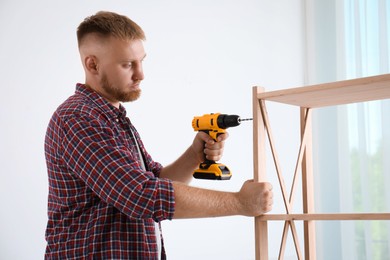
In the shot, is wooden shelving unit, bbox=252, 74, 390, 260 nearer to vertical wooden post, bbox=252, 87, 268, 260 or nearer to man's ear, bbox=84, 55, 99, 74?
vertical wooden post, bbox=252, 87, 268, 260

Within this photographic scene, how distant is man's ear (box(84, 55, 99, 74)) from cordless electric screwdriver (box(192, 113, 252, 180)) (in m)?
0.41

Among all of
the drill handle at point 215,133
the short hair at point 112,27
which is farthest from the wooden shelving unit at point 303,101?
the short hair at point 112,27

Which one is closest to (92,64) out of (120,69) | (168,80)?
(120,69)

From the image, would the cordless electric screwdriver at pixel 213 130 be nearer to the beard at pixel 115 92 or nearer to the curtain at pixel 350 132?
the beard at pixel 115 92

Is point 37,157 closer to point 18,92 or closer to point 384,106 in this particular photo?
point 18,92

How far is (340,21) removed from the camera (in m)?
3.54

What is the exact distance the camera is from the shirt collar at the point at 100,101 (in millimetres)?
1706

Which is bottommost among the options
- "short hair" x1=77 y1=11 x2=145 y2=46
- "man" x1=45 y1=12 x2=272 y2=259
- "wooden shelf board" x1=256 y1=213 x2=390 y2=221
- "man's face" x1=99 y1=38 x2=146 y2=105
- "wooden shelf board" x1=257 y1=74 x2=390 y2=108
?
"wooden shelf board" x1=256 y1=213 x2=390 y2=221

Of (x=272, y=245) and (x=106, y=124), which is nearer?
(x=106, y=124)

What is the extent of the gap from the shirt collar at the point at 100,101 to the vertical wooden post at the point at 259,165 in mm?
466

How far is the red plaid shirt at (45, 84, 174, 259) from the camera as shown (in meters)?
1.47

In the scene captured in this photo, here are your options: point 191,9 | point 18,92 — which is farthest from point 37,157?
point 191,9

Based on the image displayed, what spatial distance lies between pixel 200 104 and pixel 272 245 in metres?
1.18

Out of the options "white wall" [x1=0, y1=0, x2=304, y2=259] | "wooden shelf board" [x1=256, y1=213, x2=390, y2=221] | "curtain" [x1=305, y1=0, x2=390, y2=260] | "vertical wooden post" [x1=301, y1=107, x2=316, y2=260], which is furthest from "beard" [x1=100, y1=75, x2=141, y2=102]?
"curtain" [x1=305, y1=0, x2=390, y2=260]
